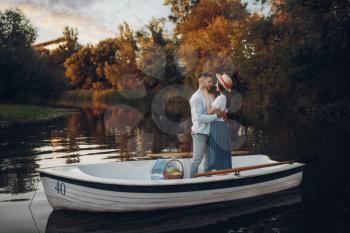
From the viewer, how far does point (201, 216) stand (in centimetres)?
923

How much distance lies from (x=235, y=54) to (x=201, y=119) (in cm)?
3391

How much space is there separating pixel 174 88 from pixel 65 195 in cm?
5192

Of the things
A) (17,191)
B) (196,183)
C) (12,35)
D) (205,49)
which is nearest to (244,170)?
(196,183)

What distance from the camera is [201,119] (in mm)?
9703

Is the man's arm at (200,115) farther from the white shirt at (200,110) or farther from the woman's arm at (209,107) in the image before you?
the woman's arm at (209,107)

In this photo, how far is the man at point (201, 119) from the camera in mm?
9656

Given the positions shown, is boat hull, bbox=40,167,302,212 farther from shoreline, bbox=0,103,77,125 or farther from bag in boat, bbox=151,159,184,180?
shoreline, bbox=0,103,77,125

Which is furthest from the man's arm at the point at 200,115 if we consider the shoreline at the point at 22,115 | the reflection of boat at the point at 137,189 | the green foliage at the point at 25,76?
the green foliage at the point at 25,76

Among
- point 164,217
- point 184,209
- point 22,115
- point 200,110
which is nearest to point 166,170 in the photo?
point 184,209

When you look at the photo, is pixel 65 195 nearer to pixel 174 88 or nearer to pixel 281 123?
pixel 281 123

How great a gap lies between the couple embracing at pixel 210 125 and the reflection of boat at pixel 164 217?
1.00 meters

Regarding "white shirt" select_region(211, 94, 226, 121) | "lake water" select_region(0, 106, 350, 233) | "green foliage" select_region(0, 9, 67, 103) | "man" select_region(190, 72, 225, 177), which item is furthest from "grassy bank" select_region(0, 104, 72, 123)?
"white shirt" select_region(211, 94, 226, 121)

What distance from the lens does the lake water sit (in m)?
8.60

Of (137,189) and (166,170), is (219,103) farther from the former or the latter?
(137,189)
